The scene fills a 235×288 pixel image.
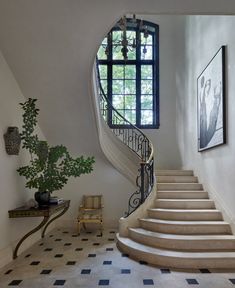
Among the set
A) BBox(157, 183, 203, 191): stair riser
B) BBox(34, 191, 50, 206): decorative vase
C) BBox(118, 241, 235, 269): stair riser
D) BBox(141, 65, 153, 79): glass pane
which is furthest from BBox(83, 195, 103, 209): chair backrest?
BBox(141, 65, 153, 79): glass pane

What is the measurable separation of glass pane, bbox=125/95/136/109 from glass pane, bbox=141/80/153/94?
1.20ft

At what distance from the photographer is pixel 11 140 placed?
174 inches

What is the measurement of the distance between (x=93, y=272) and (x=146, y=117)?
18.6 feet

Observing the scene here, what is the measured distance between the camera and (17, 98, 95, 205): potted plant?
179 inches

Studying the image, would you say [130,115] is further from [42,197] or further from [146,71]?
[42,197]

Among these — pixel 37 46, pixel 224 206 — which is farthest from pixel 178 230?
pixel 37 46

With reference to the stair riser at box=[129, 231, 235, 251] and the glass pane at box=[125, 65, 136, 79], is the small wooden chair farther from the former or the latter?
the glass pane at box=[125, 65, 136, 79]

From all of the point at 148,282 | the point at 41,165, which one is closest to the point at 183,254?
the point at 148,282

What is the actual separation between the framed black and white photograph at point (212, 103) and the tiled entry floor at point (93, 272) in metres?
2.33

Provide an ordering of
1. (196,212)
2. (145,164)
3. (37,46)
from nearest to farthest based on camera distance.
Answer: (37,46), (196,212), (145,164)

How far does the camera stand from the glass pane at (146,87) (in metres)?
8.89

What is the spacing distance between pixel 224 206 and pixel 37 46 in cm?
406

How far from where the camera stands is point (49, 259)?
439cm

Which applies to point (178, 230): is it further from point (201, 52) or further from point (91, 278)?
point (201, 52)
